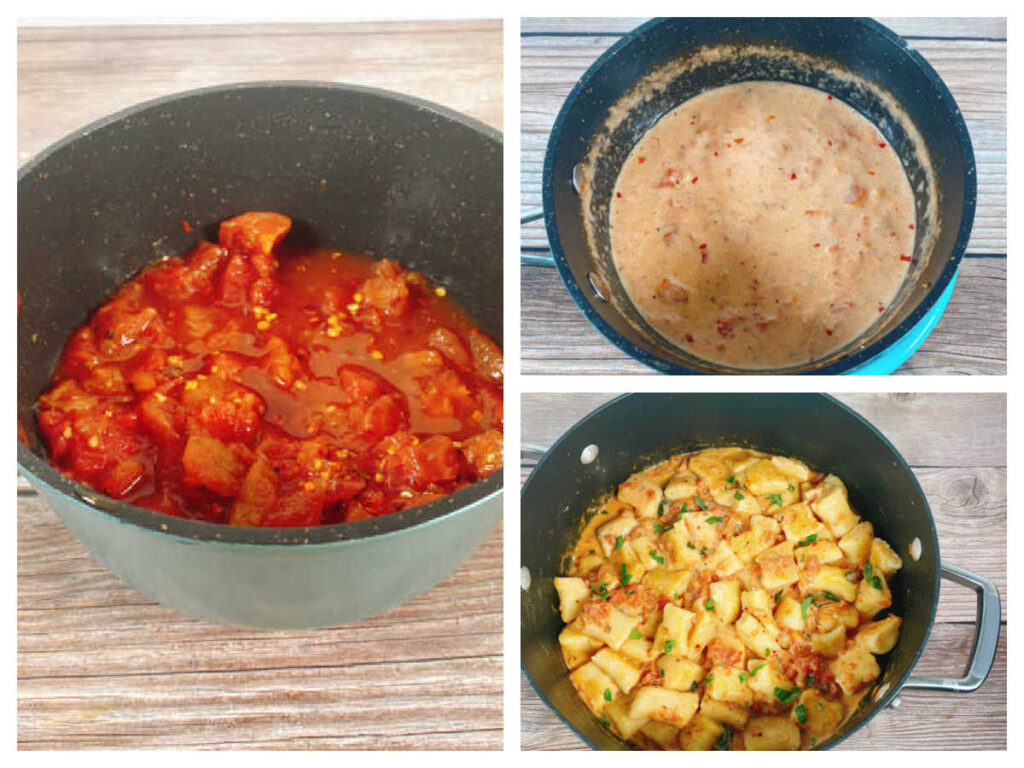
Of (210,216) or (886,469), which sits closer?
(886,469)

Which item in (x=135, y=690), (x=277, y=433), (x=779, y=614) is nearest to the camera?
(x=779, y=614)

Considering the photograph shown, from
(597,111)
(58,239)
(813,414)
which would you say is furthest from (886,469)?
(58,239)

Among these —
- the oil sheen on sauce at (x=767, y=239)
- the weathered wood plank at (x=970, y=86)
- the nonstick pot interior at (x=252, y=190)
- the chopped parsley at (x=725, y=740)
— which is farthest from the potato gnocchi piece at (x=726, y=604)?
the nonstick pot interior at (x=252, y=190)

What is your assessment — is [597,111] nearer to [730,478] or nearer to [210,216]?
[730,478]

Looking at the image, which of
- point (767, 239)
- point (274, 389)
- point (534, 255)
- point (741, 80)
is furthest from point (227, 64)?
point (767, 239)

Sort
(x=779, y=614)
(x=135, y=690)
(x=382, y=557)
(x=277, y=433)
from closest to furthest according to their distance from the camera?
1. (x=382, y=557)
2. (x=779, y=614)
3. (x=135, y=690)
4. (x=277, y=433)

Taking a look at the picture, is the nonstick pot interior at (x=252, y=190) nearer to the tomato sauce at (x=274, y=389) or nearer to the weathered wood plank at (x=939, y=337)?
the tomato sauce at (x=274, y=389)

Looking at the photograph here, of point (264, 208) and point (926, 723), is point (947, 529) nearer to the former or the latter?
point (926, 723)

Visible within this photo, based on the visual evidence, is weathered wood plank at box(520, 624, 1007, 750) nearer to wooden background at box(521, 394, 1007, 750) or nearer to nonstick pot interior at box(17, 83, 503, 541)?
wooden background at box(521, 394, 1007, 750)
